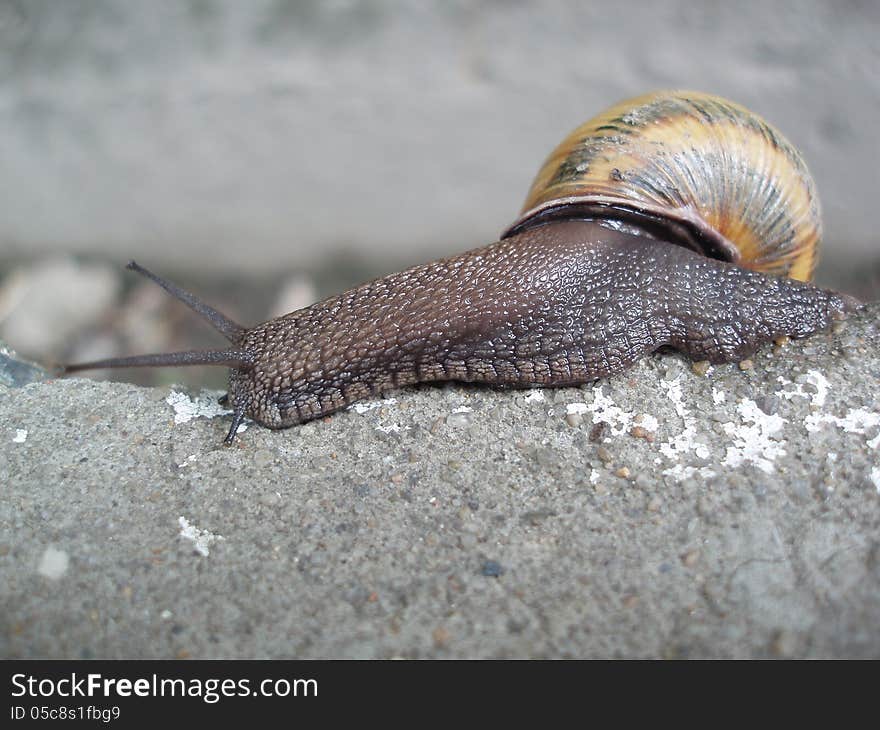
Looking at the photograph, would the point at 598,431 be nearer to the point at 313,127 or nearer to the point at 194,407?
the point at 194,407

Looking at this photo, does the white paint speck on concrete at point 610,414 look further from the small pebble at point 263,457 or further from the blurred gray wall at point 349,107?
the blurred gray wall at point 349,107

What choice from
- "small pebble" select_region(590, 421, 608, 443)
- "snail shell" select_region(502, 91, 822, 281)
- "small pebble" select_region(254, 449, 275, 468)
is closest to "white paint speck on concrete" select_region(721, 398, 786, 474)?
"small pebble" select_region(590, 421, 608, 443)

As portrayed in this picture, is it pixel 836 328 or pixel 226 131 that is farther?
pixel 226 131

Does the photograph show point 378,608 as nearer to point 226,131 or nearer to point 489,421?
point 489,421

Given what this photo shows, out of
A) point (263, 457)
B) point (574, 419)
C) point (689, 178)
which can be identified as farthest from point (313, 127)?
point (574, 419)

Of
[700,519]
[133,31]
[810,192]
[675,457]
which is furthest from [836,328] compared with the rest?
[133,31]

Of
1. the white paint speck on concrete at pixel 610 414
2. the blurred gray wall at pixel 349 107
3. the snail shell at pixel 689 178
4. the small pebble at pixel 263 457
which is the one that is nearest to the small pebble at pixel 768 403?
the white paint speck on concrete at pixel 610 414

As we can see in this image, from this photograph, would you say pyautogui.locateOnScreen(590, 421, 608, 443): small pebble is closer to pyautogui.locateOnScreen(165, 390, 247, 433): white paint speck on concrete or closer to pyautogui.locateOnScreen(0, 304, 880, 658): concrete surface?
pyautogui.locateOnScreen(0, 304, 880, 658): concrete surface
